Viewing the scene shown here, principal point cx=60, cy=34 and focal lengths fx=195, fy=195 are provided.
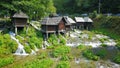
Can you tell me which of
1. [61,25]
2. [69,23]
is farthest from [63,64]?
[69,23]

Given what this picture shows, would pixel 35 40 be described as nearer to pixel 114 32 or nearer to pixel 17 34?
pixel 17 34

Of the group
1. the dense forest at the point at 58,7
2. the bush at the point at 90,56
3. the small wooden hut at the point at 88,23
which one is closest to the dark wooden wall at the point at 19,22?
the dense forest at the point at 58,7

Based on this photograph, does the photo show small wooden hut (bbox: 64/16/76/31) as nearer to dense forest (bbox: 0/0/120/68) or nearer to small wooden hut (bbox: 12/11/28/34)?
dense forest (bbox: 0/0/120/68)

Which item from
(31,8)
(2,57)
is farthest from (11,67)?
(31,8)

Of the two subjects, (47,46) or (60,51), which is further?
(47,46)

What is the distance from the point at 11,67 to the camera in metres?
28.9

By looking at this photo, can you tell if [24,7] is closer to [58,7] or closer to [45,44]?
[45,44]

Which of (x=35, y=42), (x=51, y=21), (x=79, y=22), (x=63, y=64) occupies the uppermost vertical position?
Result: (x=51, y=21)

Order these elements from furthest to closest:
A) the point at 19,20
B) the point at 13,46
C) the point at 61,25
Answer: the point at 61,25, the point at 19,20, the point at 13,46

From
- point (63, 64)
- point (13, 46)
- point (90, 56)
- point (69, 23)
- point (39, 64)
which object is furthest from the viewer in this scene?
point (69, 23)

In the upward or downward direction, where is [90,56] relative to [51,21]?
downward

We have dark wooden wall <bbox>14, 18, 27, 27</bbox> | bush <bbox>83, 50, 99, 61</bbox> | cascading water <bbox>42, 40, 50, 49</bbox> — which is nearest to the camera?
bush <bbox>83, 50, 99, 61</bbox>

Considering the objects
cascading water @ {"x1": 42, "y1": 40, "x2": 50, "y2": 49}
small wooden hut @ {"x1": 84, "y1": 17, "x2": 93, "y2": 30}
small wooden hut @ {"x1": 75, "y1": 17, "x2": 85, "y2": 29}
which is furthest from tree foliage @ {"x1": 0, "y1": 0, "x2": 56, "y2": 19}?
small wooden hut @ {"x1": 84, "y1": 17, "x2": 93, "y2": 30}

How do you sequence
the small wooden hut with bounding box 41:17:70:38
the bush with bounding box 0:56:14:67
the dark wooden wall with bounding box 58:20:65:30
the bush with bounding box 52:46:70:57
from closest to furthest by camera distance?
1. the bush with bounding box 0:56:14:67
2. the bush with bounding box 52:46:70:57
3. the small wooden hut with bounding box 41:17:70:38
4. the dark wooden wall with bounding box 58:20:65:30
